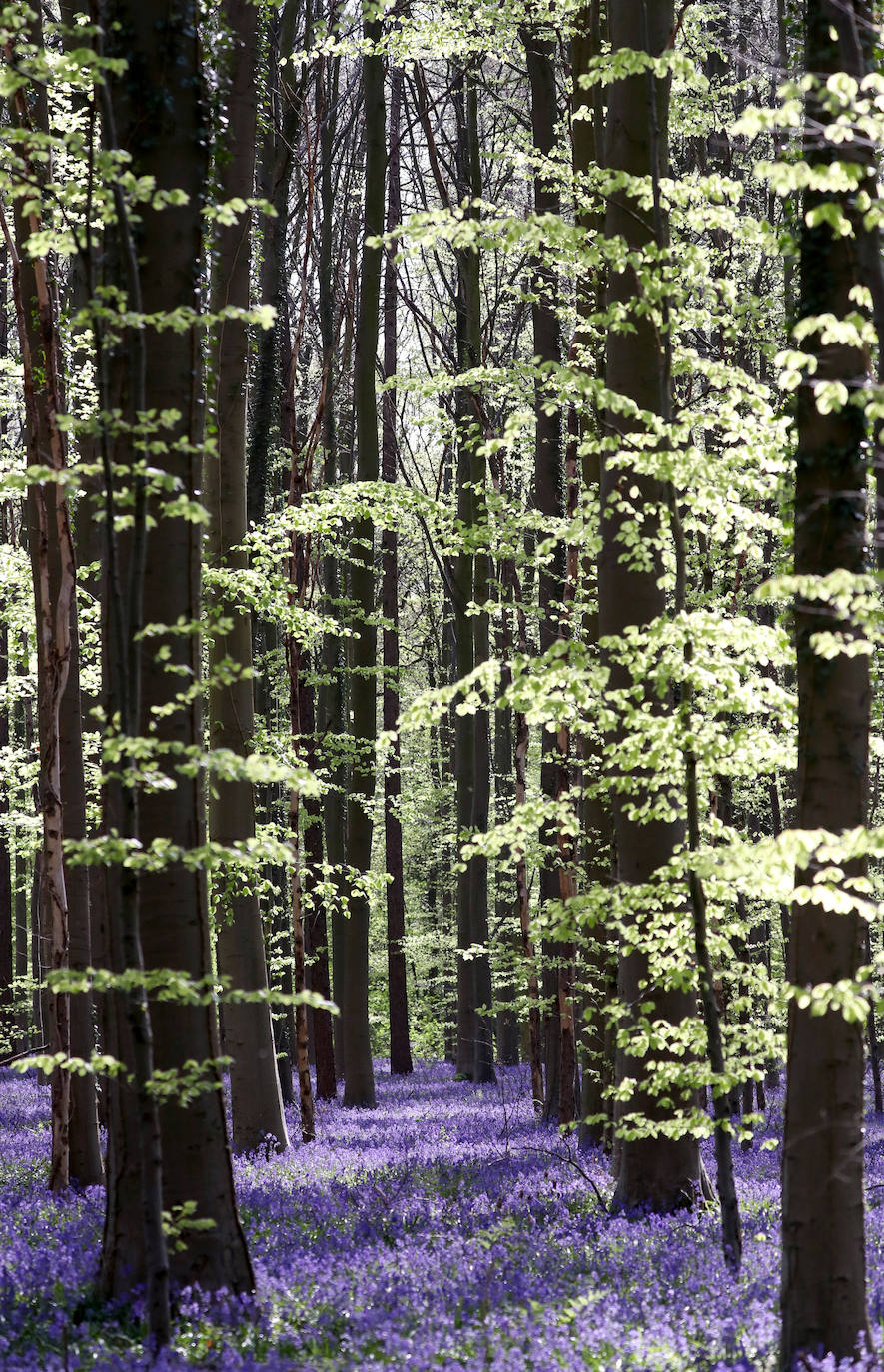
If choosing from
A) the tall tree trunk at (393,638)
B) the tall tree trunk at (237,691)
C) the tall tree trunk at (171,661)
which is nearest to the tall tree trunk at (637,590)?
the tall tree trunk at (171,661)

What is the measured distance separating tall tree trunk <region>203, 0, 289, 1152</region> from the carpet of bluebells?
0.74m

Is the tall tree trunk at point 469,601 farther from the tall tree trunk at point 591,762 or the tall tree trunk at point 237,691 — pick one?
the tall tree trunk at point 237,691

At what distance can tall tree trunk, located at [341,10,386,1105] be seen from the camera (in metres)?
17.5

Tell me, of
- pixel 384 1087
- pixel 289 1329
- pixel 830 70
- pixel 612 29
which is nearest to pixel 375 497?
pixel 612 29

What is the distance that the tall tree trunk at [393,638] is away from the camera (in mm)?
21828

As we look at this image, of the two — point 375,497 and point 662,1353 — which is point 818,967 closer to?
point 662,1353

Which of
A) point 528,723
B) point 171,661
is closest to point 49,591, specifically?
point 528,723

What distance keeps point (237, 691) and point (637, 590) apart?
4442mm

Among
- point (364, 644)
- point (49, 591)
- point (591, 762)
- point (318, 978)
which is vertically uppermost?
point (364, 644)

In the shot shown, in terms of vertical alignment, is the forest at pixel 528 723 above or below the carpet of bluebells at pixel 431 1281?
above

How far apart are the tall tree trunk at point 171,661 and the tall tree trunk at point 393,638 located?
14.1 m

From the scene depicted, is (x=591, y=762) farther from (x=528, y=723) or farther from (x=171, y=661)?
(x=171, y=661)

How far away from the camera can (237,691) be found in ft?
36.8

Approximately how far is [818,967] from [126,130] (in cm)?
516
